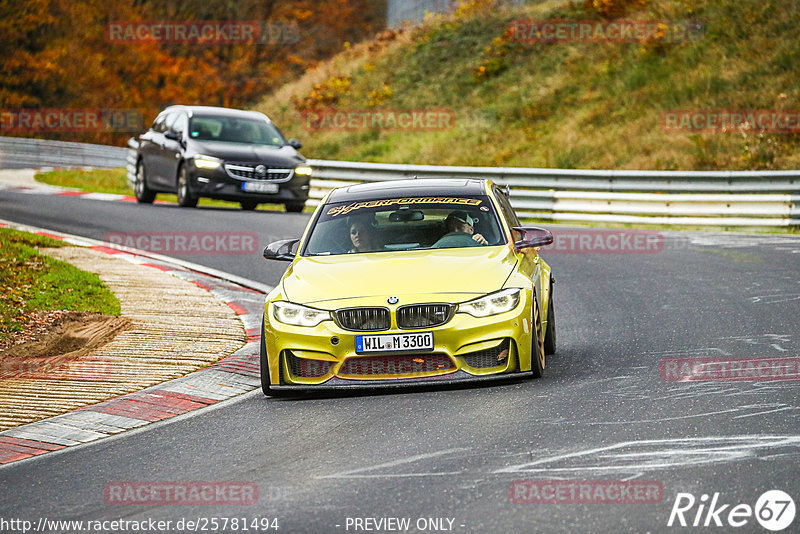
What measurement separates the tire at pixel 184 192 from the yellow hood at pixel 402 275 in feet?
45.6

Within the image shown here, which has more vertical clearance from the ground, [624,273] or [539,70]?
[539,70]

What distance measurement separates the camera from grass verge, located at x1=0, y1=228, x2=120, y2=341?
39.4 feet

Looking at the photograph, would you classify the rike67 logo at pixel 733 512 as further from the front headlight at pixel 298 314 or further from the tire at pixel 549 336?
the tire at pixel 549 336

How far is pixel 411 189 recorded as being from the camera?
1035 cm

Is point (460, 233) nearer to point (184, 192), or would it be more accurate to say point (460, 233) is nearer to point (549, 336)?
point (549, 336)

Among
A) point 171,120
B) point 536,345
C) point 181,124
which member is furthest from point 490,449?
Result: point 171,120

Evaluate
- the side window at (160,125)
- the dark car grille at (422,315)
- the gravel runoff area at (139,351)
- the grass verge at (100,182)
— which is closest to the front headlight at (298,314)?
the dark car grille at (422,315)

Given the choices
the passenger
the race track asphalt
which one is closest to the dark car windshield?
the race track asphalt

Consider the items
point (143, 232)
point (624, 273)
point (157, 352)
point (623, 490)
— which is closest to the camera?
point (623, 490)

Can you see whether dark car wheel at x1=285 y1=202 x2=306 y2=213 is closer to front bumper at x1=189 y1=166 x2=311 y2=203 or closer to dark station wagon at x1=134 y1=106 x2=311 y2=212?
dark station wagon at x1=134 y1=106 x2=311 y2=212

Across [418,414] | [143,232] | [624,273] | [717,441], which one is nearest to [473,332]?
[418,414]

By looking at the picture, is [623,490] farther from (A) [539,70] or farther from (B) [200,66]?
(B) [200,66]

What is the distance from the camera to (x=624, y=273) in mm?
15703

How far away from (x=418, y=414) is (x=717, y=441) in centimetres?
202
